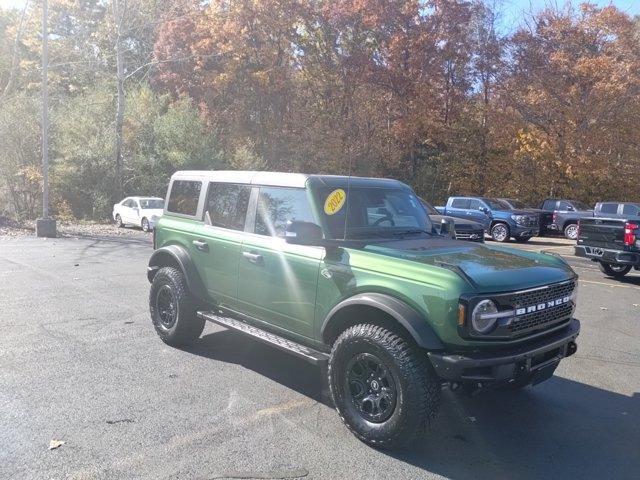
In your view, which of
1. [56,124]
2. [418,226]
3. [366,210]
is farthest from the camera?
[56,124]

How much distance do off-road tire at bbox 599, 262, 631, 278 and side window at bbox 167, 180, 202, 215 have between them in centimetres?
946

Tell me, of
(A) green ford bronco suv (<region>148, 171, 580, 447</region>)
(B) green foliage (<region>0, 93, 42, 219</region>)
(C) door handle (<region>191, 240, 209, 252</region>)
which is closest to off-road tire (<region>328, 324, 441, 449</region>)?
(A) green ford bronco suv (<region>148, 171, 580, 447</region>)

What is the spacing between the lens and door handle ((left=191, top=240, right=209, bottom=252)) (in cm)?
557

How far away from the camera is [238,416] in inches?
171

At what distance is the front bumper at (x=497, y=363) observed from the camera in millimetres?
3568

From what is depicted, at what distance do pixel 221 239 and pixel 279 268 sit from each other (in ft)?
3.05

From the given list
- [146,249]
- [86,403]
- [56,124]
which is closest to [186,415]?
[86,403]

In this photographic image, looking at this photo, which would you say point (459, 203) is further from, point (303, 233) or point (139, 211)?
point (303, 233)

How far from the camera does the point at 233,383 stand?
504 centimetres

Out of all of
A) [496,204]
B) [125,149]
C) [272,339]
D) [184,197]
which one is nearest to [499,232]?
[496,204]

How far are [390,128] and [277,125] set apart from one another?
6.04 m

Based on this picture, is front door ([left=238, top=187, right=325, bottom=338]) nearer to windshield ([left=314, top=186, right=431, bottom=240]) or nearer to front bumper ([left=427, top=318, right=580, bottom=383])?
windshield ([left=314, top=186, right=431, bottom=240])

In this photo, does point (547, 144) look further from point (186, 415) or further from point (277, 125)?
point (186, 415)

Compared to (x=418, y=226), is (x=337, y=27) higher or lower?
higher
